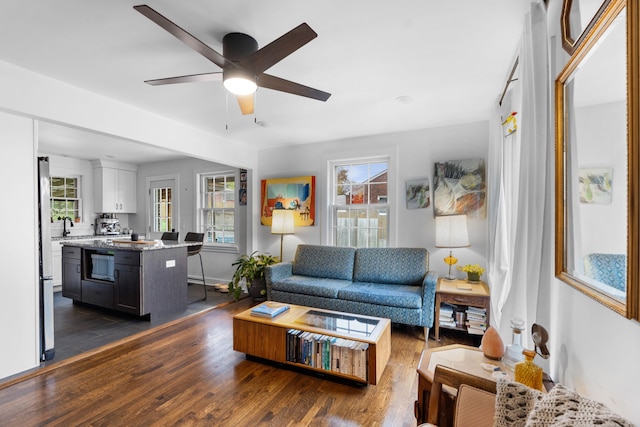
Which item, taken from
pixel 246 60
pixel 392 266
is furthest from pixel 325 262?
pixel 246 60

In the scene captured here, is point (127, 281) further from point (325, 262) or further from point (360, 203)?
point (360, 203)

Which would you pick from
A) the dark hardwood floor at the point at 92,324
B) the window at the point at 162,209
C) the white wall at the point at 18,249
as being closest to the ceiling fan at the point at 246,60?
the white wall at the point at 18,249

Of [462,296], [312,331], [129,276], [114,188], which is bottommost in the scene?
[312,331]

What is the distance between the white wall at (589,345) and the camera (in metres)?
0.79

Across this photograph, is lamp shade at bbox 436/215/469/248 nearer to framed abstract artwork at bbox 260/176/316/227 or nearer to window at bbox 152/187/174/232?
framed abstract artwork at bbox 260/176/316/227

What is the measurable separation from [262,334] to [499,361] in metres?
1.76

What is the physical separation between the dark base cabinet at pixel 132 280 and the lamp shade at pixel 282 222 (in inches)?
49.6

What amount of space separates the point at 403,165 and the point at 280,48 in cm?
269

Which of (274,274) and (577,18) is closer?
(577,18)

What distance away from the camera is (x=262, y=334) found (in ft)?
8.16

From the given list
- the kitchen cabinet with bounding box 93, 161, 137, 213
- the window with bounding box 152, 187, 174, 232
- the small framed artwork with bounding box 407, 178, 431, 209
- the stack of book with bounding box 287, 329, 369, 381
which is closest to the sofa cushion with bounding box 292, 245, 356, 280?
the small framed artwork with bounding box 407, 178, 431, 209

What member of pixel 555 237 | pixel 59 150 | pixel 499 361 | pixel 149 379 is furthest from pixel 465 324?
pixel 59 150

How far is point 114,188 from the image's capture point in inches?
229

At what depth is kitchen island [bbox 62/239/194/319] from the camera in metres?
3.36
